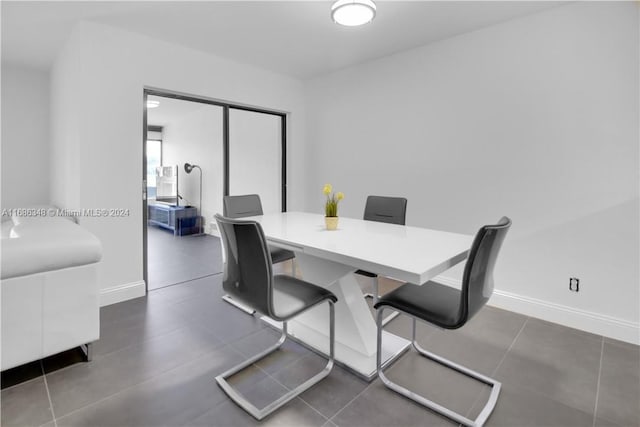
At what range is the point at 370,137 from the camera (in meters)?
3.94

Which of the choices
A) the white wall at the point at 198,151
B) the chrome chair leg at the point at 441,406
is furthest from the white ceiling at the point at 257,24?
the chrome chair leg at the point at 441,406

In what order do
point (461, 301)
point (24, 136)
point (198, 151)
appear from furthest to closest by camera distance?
point (198, 151) → point (24, 136) → point (461, 301)

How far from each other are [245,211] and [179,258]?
1.87m

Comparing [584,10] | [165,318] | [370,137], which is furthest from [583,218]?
[165,318]

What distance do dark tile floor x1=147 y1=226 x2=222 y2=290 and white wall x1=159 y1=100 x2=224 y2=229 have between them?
0.61 metres

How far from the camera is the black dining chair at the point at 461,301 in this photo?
143cm

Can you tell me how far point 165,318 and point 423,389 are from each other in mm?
2067

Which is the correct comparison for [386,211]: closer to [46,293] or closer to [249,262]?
[249,262]

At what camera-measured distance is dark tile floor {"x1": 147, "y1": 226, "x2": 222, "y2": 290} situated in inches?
148

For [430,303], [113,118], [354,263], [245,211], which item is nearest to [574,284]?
[430,303]

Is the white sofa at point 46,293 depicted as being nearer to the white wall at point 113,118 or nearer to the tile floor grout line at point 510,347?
the white wall at point 113,118

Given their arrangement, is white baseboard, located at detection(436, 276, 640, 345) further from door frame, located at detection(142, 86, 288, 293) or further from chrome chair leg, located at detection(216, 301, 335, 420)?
door frame, located at detection(142, 86, 288, 293)

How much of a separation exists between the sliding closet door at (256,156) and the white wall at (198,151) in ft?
0.81

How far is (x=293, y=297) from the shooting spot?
1791 millimetres
